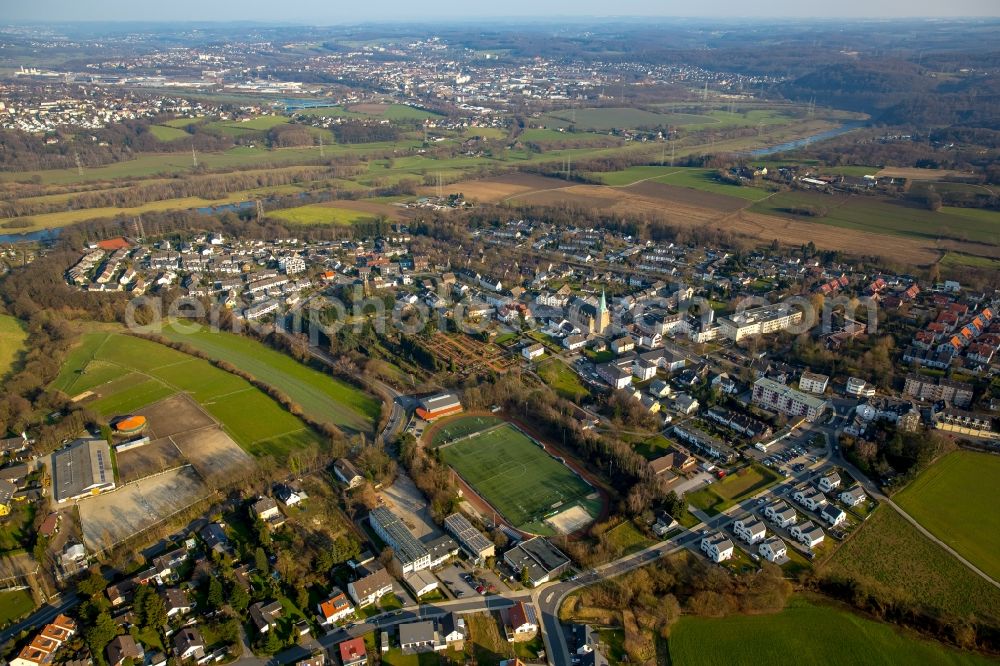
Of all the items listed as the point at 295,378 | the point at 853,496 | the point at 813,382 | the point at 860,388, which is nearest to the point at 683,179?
the point at 813,382

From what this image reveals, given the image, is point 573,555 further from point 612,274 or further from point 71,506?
point 612,274

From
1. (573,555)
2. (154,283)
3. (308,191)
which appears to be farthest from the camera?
(308,191)

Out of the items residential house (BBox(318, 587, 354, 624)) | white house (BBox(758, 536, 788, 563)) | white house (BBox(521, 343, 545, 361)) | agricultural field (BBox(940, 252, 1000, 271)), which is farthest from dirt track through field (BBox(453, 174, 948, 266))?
residential house (BBox(318, 587, 354, 624))

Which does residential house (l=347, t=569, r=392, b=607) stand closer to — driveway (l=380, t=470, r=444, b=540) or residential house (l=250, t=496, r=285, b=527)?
driveway (l=380, t=470, r=444, b=540)

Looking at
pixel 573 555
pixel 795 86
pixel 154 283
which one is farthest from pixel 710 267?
pixel 795 86

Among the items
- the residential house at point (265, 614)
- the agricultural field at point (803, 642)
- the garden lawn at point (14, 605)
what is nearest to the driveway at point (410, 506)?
the residential house at point (265, 614)

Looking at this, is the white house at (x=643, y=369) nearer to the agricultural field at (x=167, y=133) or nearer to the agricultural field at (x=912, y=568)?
the agricultural field at (x=912, y=568)
